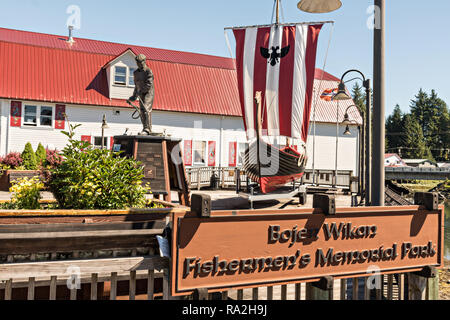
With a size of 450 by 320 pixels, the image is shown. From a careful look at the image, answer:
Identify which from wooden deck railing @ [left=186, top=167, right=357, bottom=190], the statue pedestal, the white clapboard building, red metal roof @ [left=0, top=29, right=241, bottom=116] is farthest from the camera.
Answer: red metal roof @ [left=0, top=29, right=241, bottom=116]

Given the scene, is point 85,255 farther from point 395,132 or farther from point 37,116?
point 395,132

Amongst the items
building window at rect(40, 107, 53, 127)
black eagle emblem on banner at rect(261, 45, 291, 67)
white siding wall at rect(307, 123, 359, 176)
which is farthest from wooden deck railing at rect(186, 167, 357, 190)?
building window at rect(40, 107, 53, 127)

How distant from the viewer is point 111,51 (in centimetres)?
2938

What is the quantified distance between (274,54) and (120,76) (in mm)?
11859

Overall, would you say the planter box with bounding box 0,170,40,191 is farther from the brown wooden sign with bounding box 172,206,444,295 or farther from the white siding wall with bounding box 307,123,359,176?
the white siding wall with bounding box 307,123,359,176

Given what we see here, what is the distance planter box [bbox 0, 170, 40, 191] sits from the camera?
14672 mm

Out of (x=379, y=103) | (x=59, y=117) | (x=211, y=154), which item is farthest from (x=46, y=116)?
(x=379, y=103)

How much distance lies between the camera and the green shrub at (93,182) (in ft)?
15.3

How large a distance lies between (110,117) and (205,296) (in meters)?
21.9

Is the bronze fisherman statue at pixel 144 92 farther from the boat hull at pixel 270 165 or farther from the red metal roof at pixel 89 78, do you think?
the red metal roof at pixel 89 78

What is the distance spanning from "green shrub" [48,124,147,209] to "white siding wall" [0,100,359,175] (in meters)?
15.6

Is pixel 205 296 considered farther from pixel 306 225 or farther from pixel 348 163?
pixel 348 163

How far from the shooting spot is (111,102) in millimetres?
23719
